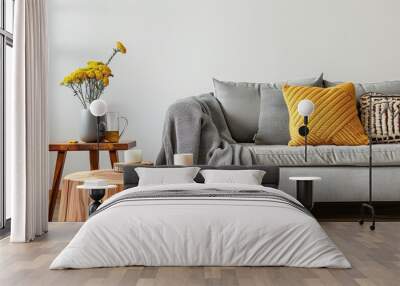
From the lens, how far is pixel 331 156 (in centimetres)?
445

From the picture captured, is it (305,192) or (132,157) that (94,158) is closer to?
(132,157)

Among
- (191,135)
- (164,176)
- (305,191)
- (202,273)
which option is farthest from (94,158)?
(202,273)

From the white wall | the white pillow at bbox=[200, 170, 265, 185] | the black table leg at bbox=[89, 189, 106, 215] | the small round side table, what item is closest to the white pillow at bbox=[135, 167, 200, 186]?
the white pillow at bbox=[200, 170, 265, 185]

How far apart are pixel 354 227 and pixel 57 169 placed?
90.8 inches

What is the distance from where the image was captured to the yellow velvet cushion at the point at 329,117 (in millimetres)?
4785

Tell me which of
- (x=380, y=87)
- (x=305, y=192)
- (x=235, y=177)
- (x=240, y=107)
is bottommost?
(x=305, y=192)

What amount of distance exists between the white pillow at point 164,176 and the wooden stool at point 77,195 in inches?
11.4

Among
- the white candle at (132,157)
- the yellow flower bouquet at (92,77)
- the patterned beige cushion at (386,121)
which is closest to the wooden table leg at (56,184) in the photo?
the yellow flower bouquet at (92,77)

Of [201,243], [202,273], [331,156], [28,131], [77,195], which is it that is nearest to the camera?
[202,273]

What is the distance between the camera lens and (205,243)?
2932 millimetres

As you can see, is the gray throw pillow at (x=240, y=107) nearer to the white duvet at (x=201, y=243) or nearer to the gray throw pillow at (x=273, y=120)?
the gray throw pillow at (x=273, y=120)

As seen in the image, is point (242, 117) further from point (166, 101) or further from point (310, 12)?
point (310, 12)

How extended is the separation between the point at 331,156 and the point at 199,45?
194cm

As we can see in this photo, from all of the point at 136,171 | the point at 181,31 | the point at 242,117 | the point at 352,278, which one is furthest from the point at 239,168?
the point at 181,31
